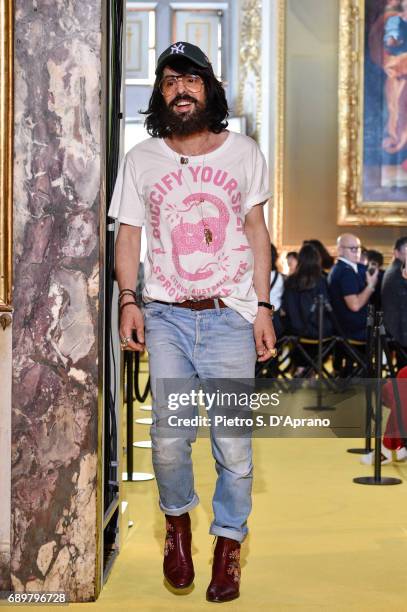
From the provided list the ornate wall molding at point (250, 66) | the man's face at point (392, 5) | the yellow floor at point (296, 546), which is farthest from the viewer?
the ornate wall molding at point (250, 66)

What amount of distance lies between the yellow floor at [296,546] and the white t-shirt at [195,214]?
0.98 metres

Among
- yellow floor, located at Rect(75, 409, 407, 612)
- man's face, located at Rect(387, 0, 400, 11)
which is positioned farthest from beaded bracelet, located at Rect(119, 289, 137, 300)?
man's face, located at Rect(387, 0, 400, 11)

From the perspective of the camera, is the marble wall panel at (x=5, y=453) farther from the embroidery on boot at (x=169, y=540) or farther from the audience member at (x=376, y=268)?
the audience member at (x=376, y=268)

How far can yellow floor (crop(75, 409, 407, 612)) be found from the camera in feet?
12.5

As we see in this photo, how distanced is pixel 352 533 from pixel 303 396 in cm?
554

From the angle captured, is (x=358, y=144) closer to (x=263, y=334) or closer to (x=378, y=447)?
(x=378, y=447)

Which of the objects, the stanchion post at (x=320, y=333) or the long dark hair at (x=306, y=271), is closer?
the stanchion post at (x=320, y=333)

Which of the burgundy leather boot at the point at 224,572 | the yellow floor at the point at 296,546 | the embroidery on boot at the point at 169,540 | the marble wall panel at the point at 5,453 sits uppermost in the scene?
the marble wall panel at the point at 5,453

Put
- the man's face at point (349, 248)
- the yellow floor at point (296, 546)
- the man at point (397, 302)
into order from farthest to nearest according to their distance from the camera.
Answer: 1. the man's face at point (349, 248)
2. the man at point (397, 302)
3. the yellow floor at point (296, 546)

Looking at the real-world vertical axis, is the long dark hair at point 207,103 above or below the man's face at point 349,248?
above

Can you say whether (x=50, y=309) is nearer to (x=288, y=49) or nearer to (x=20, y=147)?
(x=20, y=147)

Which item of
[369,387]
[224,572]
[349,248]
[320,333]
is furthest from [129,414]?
[349,248]

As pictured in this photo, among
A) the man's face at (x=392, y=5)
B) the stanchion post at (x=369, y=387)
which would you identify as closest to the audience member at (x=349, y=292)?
the stanchion post at (x=369, y=387)

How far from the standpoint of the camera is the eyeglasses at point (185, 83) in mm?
3791
